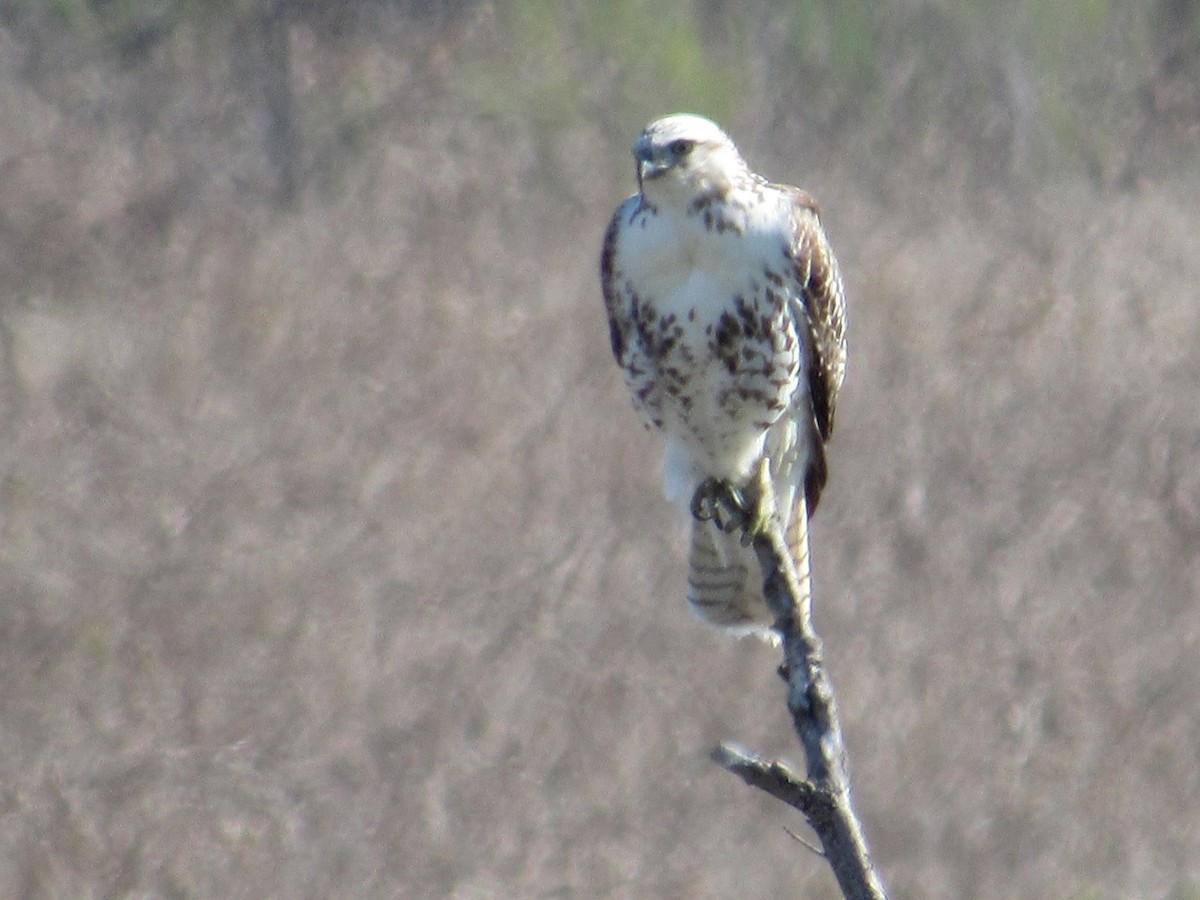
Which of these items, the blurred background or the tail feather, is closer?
the tail feather

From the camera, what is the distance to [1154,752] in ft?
29.8

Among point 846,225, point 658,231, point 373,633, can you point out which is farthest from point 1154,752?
point 658,231

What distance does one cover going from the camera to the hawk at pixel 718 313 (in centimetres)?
441

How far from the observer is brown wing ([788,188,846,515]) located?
15.0 feet

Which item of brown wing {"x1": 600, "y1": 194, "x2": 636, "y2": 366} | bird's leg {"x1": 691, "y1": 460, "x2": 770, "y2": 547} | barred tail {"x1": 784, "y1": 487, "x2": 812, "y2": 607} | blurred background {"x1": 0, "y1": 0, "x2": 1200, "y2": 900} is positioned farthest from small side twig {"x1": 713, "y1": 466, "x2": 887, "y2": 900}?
blurred background {"x1": 0, "y1": 0, "x2": 1200, "y2": 900}

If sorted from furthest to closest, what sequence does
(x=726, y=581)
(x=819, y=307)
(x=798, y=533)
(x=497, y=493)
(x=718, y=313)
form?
(x=497, y=493)
(x=798, y=533)
(x=726, y=581)
(x=819, y=307)
(x=718, y=313)

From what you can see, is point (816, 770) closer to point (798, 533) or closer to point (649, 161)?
point (649, 161)

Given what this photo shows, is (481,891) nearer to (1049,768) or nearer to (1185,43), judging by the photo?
(1049,768)

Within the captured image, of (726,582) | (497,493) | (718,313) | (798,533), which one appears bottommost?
(726,582)

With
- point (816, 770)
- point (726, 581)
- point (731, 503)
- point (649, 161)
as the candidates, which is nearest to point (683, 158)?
point (649, 161)

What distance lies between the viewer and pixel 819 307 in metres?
4.65

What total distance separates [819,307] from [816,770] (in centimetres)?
150

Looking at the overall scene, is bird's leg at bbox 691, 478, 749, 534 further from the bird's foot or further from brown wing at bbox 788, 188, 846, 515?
brown wing at bbox 788, 188, 846, 515

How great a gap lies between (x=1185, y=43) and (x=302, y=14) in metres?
4.79
